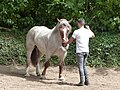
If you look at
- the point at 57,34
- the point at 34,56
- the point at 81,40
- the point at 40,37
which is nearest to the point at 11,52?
the point at 34,56

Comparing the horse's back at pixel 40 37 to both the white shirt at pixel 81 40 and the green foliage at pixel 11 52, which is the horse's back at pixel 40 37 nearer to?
the white shirt at pixel 81 40

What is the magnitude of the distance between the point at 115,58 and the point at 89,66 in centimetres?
88

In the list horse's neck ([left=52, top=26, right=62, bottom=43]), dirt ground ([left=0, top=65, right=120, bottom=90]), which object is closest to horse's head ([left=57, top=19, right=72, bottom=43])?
horse's neck ([left=52, top=26, right=62, bottom=43])

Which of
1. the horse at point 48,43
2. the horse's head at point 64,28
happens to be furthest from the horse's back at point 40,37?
the horse's head at point 64,28

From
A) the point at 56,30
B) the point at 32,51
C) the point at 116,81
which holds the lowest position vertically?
the point at 116,81

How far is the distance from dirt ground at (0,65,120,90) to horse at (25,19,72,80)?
0.35m

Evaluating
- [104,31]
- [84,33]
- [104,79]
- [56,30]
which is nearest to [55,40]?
[56,30]

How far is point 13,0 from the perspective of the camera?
34.9 feet

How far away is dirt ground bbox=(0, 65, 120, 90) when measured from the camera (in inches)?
297

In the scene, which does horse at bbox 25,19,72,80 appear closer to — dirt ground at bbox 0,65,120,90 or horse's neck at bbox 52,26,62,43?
horse's neck at bbox 52,26,62,43

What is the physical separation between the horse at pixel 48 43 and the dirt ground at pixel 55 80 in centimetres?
35

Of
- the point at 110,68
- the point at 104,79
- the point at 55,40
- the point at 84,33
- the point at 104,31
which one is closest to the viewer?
the point at 84,33

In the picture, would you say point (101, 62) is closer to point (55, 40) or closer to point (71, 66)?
point (71, 66)

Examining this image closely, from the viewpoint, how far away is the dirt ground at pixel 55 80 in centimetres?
753
